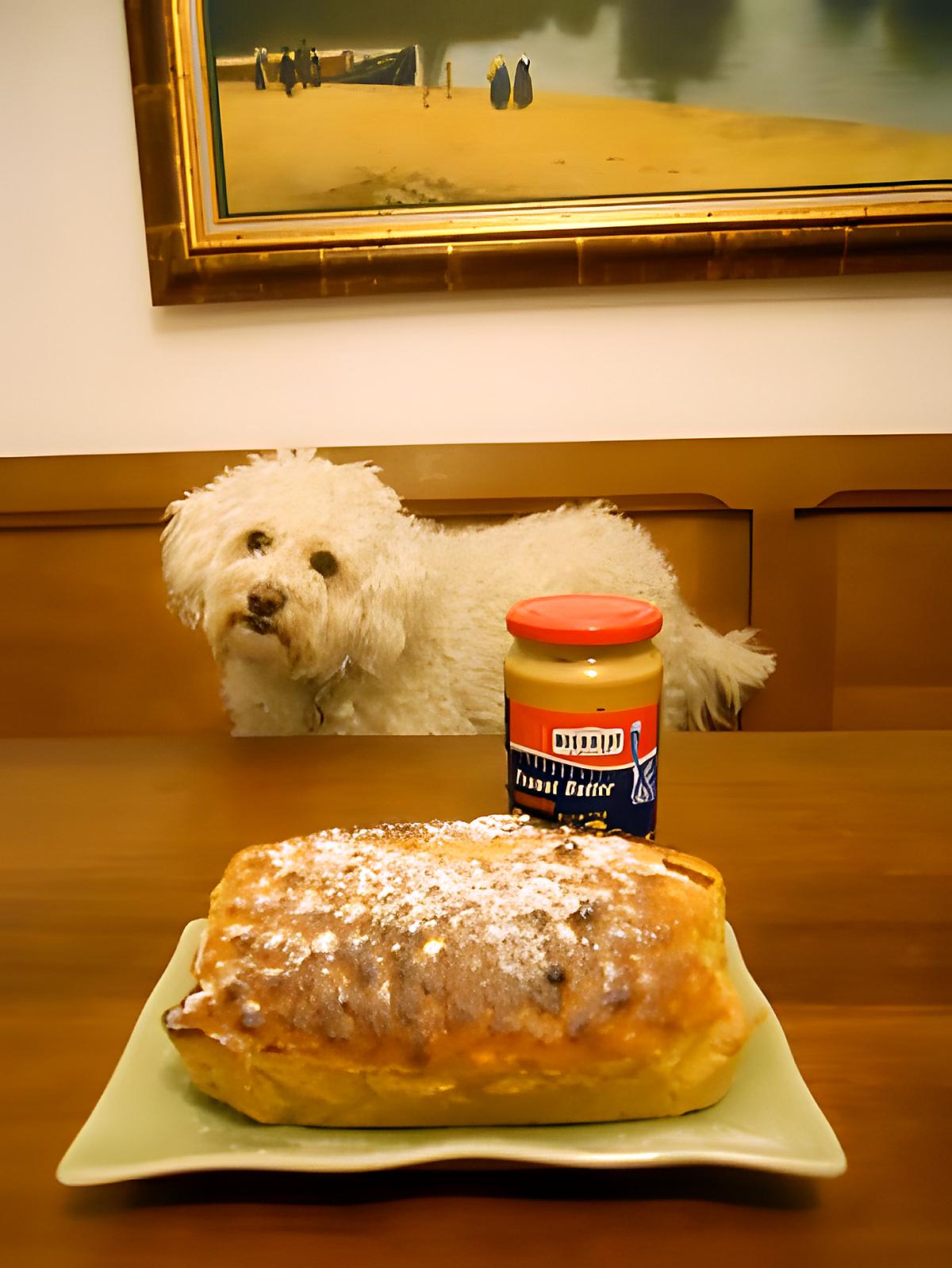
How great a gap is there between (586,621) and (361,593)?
23.0 inches

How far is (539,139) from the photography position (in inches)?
55.6

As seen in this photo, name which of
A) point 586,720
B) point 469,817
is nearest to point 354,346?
point 469,817

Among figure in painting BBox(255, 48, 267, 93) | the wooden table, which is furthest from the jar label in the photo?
figure in painting BBox(255, 48, 267, 93)

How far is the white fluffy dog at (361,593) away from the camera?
43.3 inches

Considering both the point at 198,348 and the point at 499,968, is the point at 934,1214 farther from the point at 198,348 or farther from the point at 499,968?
the point at 198,348

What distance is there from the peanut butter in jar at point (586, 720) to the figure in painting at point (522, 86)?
115cm

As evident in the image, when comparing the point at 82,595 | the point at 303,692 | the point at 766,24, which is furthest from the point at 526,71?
the point at 82,595

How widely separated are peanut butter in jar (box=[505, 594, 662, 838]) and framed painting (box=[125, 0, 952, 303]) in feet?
3.45

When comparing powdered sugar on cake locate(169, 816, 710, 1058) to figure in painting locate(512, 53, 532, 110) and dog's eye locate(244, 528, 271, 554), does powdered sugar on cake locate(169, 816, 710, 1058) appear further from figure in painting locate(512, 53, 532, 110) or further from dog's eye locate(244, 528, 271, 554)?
figure in painting locate(512, 53, 532, 110)

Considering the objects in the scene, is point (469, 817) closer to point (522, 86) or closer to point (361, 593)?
point (361, 593)

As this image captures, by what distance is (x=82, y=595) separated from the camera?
5.20ft

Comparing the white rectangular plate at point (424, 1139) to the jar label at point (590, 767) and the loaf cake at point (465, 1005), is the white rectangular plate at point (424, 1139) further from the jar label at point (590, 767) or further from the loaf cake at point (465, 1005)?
the jar label at point (590, 767)

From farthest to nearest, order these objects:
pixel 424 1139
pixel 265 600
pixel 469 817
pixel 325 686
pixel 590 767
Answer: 1. pixel 325 686
2. pixel 265 600
3. pixel 469 817
4. pixel 590 767
5. pixel 424 1139

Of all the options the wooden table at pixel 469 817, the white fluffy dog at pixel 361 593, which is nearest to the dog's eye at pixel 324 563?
the white fluffy dog at pixel 361 593
